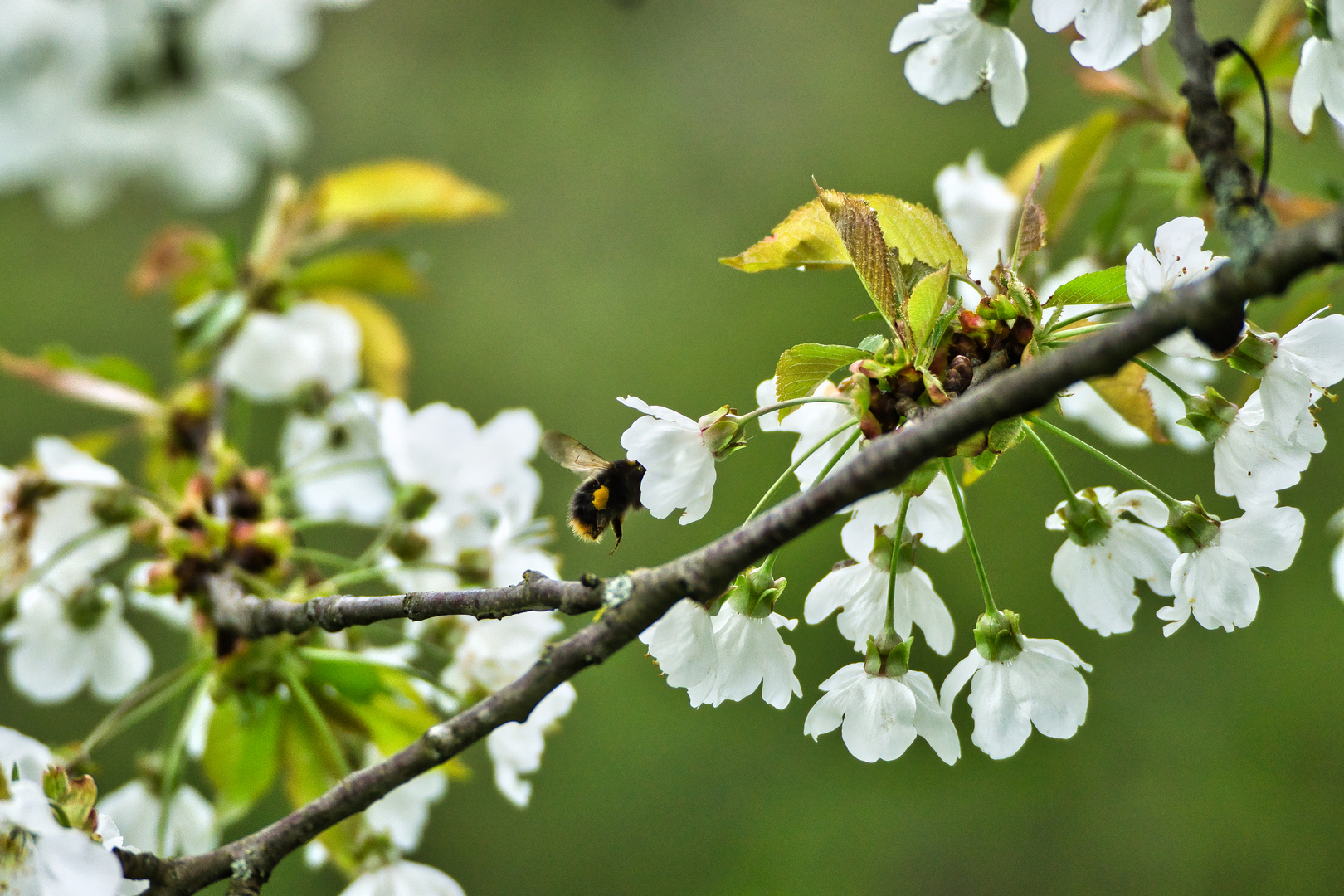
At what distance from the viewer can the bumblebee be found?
0.43 metres

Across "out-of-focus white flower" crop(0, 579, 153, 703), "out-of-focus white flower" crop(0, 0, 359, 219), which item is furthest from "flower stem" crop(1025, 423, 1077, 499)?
"out-of-focus white flower" crop(0, 0, 359, 219)

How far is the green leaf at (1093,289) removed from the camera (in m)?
0.39

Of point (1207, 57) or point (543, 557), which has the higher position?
point (1207, 57)

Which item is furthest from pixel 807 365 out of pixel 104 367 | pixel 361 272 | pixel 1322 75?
pixel 104 367

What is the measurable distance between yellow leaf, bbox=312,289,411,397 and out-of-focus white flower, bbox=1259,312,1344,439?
2.43 ft

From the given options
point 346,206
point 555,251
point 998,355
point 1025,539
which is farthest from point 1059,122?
point 998,355

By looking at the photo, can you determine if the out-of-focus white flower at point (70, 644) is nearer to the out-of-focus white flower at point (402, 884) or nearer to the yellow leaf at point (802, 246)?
the out-of-focus white flower at point (402, 884)

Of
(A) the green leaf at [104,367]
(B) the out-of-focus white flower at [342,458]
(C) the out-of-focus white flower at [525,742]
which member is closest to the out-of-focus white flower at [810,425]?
(C) the out-of-focus white flower at [525,742]

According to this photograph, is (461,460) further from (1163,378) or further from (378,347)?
(1163,378)

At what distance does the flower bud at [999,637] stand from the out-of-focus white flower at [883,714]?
31 millimetres

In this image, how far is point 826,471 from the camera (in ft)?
1.34

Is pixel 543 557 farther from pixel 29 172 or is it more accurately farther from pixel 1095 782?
pixel 1095 782

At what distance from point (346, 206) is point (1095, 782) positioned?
7.43 feet

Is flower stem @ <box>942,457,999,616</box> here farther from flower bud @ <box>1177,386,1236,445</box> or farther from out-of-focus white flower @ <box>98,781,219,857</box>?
out-of-focus white flower @ <box>98,781,219,857</box>
